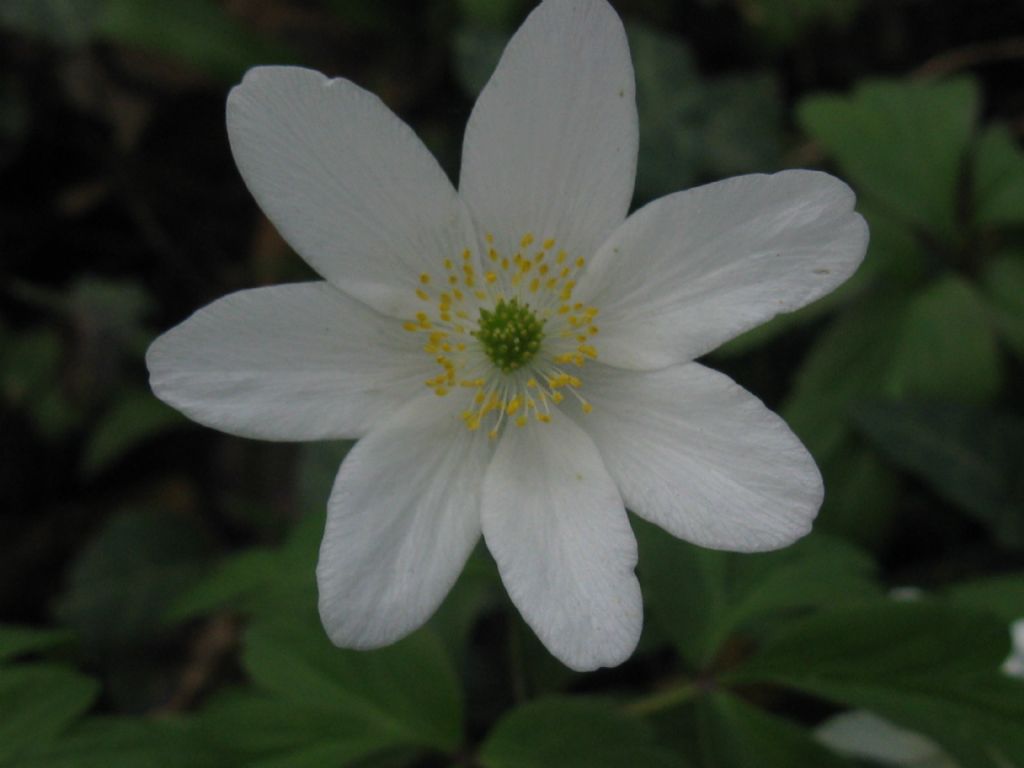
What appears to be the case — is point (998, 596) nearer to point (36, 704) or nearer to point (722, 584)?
point (722, 584)

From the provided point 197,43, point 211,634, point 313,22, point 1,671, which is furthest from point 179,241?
point 1,671

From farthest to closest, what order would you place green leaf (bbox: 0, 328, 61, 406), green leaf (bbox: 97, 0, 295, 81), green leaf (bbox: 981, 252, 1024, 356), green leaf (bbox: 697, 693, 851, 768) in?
1. green leaf (bbox: 97, 0, 295, 81)
2. green leaf (bbox: 0, 328, 61, 406)
3. green leaf (bbox: 981, 252, 1024, 356)
4. green leaf (bbox: 697, 693, 851, 768)

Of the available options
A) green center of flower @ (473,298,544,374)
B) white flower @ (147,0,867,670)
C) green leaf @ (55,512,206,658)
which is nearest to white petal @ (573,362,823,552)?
white flower @ (147,0,867,670)

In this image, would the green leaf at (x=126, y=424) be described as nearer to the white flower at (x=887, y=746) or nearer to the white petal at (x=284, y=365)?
the white petal at (x=284, y=365)

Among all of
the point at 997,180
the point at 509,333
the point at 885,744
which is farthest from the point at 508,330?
the point at 997,180

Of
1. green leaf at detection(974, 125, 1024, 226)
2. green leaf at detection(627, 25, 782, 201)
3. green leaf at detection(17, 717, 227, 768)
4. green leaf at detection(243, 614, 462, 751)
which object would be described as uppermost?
green leaf at detection(974, 125, 1024, 226)

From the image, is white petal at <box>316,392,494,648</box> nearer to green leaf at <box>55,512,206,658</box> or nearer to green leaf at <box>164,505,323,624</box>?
green leaf at <box>164,505,323,624</box>

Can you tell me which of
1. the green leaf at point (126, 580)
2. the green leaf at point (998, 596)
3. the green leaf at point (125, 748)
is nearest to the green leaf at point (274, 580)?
the green leaf at point (125, 748)

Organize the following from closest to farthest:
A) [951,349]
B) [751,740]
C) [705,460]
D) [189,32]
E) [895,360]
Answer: [705,460], [751,740], [951,349], [895,360], [189,32]
